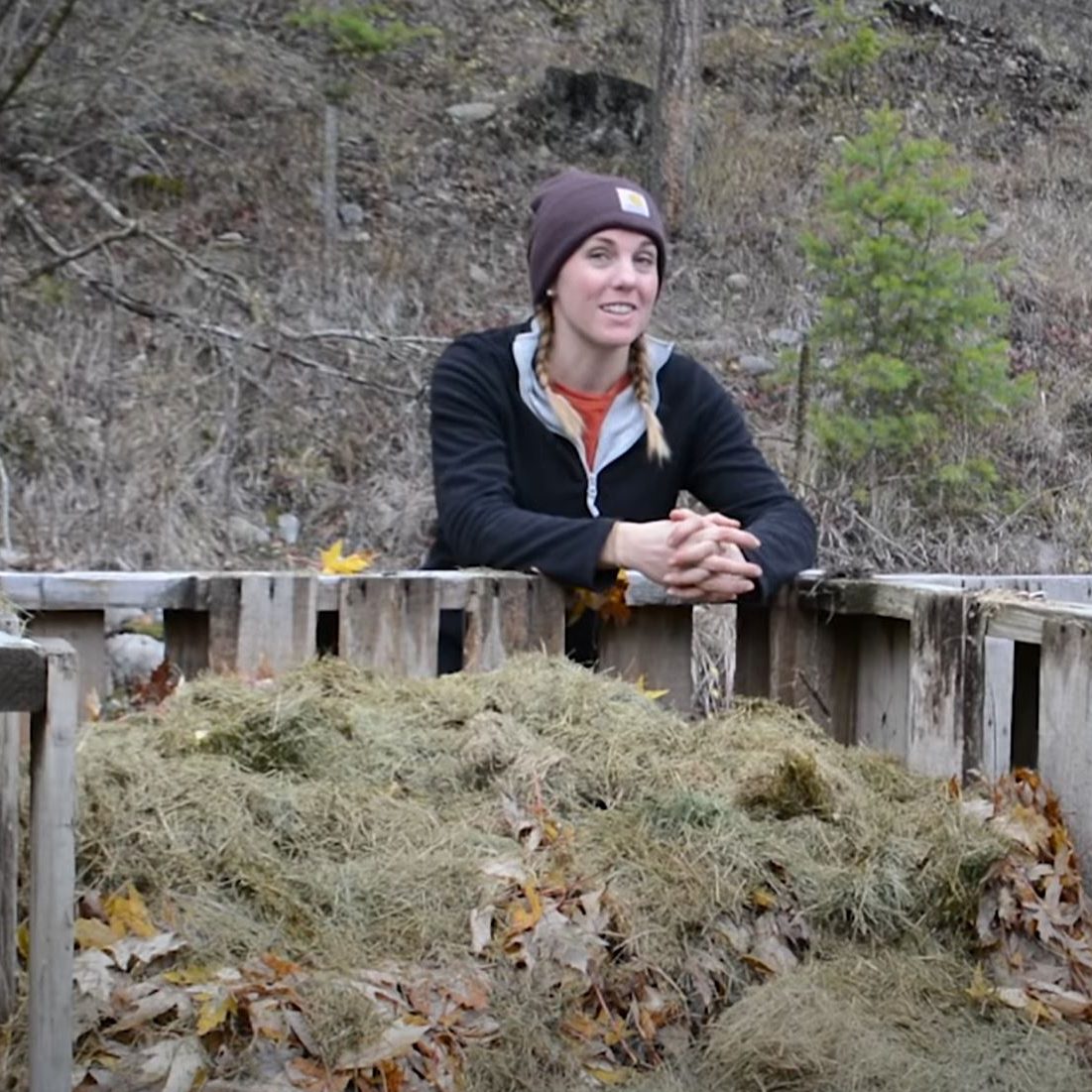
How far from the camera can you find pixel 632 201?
164 inches

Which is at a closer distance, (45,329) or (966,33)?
(45,329)

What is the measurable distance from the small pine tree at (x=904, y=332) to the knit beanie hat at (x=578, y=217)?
3.93 m

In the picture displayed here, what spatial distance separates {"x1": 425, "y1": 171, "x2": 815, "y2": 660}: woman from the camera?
400 cm

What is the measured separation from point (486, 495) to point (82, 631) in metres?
0.95

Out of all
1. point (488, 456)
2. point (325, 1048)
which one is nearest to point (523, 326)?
point (488, 456)

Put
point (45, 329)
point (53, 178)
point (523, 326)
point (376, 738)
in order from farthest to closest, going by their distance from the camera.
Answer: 1. point (53, 178)
2. point (45, 329)
3. point (523, 326)
4. point (376, 738)

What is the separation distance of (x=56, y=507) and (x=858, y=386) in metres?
3.73

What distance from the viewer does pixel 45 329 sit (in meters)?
9.33

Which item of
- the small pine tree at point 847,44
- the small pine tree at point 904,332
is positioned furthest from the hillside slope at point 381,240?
the small pine tree at point 904,332

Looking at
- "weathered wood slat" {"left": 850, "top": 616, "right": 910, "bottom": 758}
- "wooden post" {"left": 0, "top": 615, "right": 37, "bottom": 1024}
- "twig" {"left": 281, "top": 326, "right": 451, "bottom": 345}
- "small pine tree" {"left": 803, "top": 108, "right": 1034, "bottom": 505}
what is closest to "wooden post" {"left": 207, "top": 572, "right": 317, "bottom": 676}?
"weathered wood slat" {"left": 850, "top": 616, "right": 910, "bottom": 758}

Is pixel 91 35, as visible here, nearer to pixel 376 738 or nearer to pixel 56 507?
pixel 56 507

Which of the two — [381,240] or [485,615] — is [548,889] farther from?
[381,240]

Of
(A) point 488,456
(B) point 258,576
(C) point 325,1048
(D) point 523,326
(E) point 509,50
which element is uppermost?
(E) point 509,50

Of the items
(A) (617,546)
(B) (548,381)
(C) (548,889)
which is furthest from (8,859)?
(B) (548,381)
